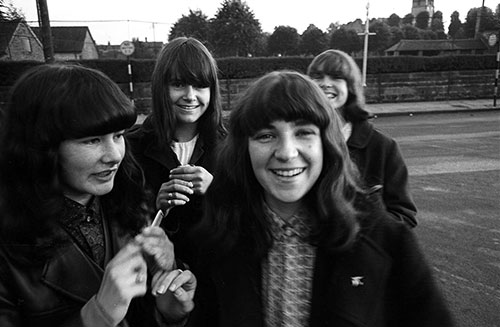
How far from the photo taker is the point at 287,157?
50.0 inches

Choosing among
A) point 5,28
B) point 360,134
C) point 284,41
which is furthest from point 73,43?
point 360,134

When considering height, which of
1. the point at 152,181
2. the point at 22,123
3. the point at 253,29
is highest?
the point at 253,29

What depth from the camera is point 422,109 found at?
14.5 metres

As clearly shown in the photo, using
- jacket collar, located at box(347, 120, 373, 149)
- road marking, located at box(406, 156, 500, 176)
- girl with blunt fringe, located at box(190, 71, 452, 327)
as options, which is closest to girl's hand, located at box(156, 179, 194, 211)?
girl with blunt fringe, located at box(190, 71, 452, 327)

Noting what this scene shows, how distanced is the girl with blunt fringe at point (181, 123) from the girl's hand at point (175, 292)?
1.90 feet

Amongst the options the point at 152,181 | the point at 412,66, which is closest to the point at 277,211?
the point at 152,181

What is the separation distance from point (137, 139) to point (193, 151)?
1.01ft

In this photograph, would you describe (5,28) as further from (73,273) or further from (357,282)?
(357,282)

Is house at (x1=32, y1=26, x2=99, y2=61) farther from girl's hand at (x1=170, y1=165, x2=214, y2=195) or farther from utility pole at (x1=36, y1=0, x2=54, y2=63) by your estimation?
girl's hand at (x1=170, y1=165, x2=214, y2=195)

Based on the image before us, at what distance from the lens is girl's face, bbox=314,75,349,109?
101 inches

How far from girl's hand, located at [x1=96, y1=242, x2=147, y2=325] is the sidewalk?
43.4ft

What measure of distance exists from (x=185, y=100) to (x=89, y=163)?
3.20 feet

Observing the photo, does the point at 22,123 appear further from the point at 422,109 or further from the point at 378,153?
the point at 422,109

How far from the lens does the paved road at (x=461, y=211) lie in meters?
3.19
